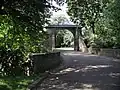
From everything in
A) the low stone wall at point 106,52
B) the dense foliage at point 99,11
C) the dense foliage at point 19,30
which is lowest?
the low stone wall at point 106,52

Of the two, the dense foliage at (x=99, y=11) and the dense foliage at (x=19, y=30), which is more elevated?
the dense foliage at (x=99, y=11)

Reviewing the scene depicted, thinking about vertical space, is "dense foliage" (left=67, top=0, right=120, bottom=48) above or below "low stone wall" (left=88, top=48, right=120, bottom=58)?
above

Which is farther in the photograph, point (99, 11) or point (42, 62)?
point (99, 11)

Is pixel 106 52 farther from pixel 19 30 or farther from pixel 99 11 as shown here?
pixel 19 30

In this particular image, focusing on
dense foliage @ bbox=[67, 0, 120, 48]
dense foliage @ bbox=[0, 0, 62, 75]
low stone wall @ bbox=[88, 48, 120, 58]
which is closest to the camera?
dense foliage @ bbox=[0, 0, 62, 75]

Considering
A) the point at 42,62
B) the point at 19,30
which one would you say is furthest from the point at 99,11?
the point at 19,30

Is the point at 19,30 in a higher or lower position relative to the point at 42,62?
higher

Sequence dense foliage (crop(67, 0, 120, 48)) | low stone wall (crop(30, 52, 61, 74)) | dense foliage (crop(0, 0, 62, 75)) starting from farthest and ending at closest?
dense foliage (crop(67, 0, 120, 48)) → low stone wall (crop(30, 52, 61, 74)) → dense foliage (crop(0, 0, 62, 75))

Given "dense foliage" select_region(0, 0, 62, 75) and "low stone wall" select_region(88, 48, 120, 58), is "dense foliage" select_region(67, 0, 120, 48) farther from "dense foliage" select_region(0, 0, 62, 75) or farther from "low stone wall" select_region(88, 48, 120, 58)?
"low stone wall" select_region(88, 48, 120, 58)

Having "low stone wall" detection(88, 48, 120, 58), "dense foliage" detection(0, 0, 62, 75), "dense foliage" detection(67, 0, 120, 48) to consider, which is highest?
"dense foliage" detection(67, 0, 120, 48)

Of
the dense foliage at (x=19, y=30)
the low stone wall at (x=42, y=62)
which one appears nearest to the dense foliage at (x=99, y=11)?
the dense foliage at (x=19, y=30)

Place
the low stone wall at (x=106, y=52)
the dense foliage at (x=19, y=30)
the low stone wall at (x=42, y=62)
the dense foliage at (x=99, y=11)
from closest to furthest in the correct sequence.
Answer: the dense foliage at (x=19, y=30)
the low stone wall at (x=42, y=62)
the dense foliage at (x=99, y=11)
the low stone wall at (x=106, y=52)

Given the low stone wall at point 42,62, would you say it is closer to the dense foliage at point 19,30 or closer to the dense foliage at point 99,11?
the dense foliage at point 19,30

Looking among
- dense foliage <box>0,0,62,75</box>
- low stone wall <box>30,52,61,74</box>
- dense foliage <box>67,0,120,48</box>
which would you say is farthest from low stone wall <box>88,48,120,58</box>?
dense foliage <box>0,0,62,75</box>
